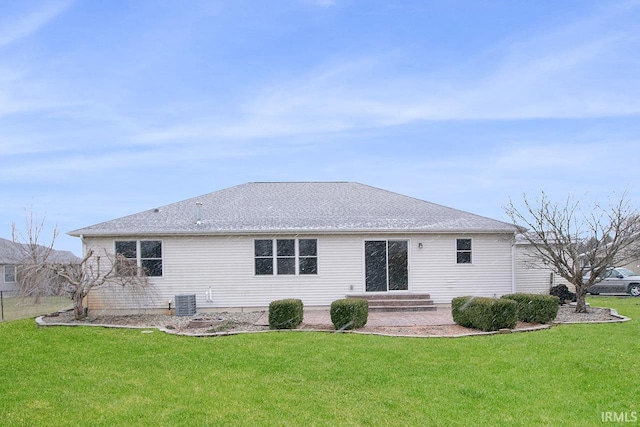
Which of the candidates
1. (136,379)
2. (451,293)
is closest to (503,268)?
(451,293)

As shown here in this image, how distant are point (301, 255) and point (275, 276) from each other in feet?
3.43

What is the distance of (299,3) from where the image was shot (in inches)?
471

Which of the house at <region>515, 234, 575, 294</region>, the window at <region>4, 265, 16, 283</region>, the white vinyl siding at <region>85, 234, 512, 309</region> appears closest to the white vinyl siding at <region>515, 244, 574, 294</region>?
the house at <region>515, 234, 575, 294</region>

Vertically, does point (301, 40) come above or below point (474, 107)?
above

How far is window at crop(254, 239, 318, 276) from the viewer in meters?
16.0

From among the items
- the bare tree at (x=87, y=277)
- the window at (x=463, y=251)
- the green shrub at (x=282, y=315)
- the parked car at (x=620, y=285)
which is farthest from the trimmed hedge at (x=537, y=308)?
the parked car at (x=620, y=285)

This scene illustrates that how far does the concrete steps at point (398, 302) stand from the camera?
1539 centimetres

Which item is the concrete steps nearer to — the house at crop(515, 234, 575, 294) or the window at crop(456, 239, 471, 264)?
the window at crop(456, 239, 471, 264)

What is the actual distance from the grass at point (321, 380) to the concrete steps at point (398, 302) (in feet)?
16.6

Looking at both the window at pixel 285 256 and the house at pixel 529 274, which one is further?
the house at pixel 529 274

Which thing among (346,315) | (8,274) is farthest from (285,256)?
(8,274)

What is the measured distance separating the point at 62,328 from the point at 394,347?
8018mm

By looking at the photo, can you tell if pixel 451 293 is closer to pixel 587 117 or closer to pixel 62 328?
pixel 587 117

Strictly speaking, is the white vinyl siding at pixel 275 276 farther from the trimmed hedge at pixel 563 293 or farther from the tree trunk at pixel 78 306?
the trimmed hedge at pixel 563 293
